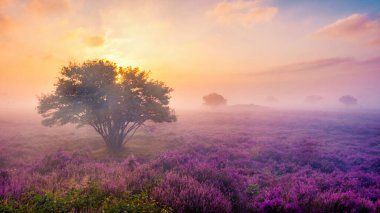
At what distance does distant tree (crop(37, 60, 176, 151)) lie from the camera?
Result: 1952cm

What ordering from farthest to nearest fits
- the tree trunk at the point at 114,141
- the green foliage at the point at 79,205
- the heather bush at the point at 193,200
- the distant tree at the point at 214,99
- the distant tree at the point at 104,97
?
the distant tree at the point at 214,99, the tree trunk at the point at 114,141, the distant tree at the point at 104,97, the heather bush at the point at 193,200, the green foliage at the point at 79,205

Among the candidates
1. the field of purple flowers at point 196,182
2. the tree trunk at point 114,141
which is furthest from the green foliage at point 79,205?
→ the tree trunk at point 114,141

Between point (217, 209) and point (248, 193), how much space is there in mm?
4236

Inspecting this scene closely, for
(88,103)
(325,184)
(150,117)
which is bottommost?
(325,184)

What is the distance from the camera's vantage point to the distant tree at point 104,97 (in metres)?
19.5

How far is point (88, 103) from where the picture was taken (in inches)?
778

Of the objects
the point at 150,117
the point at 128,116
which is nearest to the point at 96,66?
the point at 128,116

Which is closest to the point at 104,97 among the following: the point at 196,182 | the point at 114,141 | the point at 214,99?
the point at 114,141

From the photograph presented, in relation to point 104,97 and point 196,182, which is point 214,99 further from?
point 196,182

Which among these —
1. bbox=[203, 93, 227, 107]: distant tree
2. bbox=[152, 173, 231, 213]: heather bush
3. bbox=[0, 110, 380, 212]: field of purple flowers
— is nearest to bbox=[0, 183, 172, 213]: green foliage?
bbox=[0, 110, 380, 212]: field of purple flowers

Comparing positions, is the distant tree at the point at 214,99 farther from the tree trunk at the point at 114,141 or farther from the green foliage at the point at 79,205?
the green foliage at the point at 79,205

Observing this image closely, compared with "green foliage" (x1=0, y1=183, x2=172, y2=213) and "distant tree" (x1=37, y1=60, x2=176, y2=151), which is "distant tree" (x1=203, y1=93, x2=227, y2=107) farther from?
"green foliage" (x1=0, y1=183, x2=172, y2=213)

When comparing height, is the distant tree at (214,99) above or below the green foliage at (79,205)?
above

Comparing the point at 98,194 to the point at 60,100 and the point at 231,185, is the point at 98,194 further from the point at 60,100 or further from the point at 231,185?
the point at 60,100
